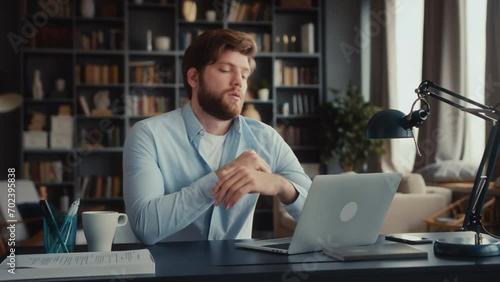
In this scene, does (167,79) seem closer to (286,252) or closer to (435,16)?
(435,16)

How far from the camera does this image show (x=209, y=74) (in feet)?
7.50

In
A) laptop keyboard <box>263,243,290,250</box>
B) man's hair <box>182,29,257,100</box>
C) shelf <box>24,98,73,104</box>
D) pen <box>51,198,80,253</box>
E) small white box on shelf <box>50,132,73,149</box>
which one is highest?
man's hair <box>182,29,257,100</box>

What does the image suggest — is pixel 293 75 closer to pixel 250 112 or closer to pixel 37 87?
pixel 250 112

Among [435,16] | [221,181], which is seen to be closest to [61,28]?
[435,16]

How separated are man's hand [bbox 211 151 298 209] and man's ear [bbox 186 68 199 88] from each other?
0.59 m

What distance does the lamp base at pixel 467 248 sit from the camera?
152cm

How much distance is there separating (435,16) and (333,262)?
4.92m

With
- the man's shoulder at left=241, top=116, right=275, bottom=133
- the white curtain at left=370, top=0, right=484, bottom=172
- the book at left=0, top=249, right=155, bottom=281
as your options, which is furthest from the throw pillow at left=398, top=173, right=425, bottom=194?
the book at left=0, top=249, right=155, bottom=281

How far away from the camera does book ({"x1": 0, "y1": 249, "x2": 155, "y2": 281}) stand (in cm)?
130

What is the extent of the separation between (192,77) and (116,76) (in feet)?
15.2

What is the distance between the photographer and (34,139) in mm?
6664

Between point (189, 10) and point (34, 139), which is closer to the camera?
point (34, 139)

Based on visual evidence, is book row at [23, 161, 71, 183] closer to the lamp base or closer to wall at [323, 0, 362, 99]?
wall at [323, 0, 362, 99]

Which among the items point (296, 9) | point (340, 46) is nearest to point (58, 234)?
point (296, 9)
